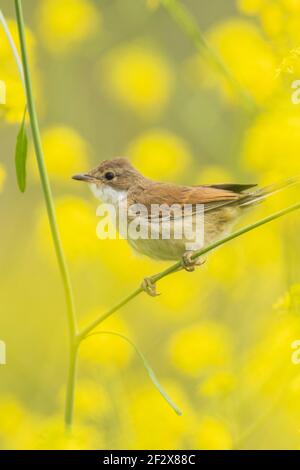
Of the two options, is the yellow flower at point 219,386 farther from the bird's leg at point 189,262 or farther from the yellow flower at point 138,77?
the yellow flower at point 138,77

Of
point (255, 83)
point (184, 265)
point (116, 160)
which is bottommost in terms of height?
point (184, 265)

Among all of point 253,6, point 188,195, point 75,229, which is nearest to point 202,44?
point 253,6

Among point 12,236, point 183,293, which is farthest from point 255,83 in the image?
point 12,236

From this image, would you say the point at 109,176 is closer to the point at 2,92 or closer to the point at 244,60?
the point at 244,60

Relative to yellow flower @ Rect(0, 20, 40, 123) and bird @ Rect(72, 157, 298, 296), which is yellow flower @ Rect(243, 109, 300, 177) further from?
yellow flower @ Rect(0, 20, 40, 123)

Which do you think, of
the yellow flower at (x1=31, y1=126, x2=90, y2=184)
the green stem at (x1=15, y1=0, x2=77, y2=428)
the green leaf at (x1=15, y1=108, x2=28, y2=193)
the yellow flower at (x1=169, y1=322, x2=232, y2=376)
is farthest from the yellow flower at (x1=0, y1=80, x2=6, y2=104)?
the yellow flower at (x1=31, y1=126, x2=90, y2=184)
